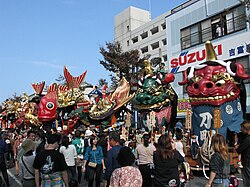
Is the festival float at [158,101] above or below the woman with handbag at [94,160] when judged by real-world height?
above

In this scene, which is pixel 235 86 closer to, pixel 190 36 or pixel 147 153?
pixel 147 153

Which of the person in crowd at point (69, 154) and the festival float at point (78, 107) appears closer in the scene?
the person in crowd at point (69, 154)

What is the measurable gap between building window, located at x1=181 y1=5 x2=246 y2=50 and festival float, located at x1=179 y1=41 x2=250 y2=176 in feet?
24.6

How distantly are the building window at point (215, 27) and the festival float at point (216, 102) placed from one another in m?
7.49

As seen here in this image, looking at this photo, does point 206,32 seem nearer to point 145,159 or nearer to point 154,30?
point 145,159

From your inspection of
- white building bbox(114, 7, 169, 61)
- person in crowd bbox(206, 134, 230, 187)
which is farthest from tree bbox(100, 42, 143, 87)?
person in crowd bbox(206, 134, 230, 187)

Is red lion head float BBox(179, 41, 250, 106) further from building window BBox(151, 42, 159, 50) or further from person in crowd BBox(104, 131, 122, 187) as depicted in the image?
building window BBox(151, 42, 159, 50)

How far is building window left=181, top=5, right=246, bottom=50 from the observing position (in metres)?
15.1

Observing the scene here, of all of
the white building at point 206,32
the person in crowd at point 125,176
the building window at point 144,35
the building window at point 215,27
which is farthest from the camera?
the building window at point 144,35

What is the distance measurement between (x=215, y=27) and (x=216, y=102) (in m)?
9.46

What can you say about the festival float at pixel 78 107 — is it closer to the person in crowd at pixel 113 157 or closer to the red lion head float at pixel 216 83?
the red lion head float at pixel 216 83

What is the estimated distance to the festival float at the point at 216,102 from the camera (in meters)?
8.02

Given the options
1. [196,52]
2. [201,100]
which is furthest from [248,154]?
[196,52]

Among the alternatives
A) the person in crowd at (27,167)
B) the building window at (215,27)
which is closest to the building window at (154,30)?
the building window at (215,27)
